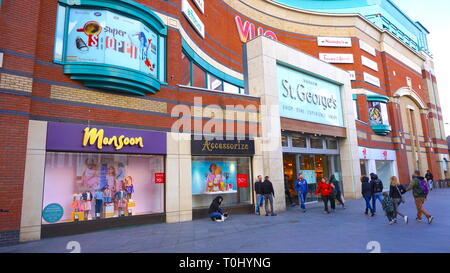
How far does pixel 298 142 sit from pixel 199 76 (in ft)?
23.4

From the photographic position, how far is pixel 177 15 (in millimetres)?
12781

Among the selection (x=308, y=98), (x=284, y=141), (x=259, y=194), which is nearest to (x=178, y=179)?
(x=259, y=194)

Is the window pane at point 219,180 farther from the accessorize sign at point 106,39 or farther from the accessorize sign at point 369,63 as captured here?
the accessorize sign at point 369,63

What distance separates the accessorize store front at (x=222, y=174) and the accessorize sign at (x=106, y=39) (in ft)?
14.0

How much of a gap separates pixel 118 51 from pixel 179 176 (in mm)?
5418

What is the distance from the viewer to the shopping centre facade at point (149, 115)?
8453 millimetres

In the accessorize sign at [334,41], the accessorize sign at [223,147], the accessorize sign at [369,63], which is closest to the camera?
the accessorize sign at [223,147]

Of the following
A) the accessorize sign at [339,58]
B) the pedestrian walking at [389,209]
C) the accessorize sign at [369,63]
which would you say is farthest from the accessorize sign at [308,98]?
the accessorize sign at [369,63]

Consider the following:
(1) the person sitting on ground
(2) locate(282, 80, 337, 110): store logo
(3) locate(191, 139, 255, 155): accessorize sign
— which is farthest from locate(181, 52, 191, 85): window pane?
(1) the person sitting on ground

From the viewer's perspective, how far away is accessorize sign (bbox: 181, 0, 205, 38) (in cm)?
1391

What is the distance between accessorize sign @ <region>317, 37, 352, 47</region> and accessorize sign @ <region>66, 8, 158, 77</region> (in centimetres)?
2062

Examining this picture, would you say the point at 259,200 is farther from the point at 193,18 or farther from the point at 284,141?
the point at 193,18

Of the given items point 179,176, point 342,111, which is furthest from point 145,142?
point 342,111

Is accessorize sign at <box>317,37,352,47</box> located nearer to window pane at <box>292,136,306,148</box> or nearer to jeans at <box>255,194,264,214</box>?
window pane at <box>292,136,306,148</box>
